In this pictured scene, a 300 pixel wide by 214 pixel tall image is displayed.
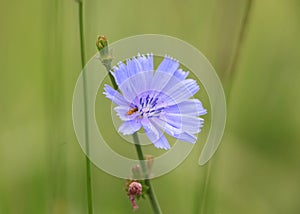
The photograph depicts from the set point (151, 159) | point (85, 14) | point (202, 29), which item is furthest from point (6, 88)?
point (151, 159)

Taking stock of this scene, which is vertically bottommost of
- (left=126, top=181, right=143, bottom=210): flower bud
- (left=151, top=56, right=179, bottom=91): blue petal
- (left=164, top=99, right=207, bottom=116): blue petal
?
(left=126, top=181, right=143, bottom=210): flower bud

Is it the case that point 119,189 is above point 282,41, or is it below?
below

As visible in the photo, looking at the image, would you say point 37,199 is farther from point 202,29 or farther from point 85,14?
point 202,29

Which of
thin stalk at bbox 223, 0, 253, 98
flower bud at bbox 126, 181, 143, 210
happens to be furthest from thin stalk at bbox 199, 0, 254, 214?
flower bud at bbox 126, 181, 143, 210

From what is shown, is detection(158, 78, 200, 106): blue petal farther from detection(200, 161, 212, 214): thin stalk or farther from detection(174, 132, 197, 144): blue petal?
detection(200, 161, 212, 214): thin stalk

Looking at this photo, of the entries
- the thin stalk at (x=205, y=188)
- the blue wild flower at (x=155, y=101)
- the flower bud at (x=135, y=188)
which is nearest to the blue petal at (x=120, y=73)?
the blue wild flower at (x=155, y=101)
